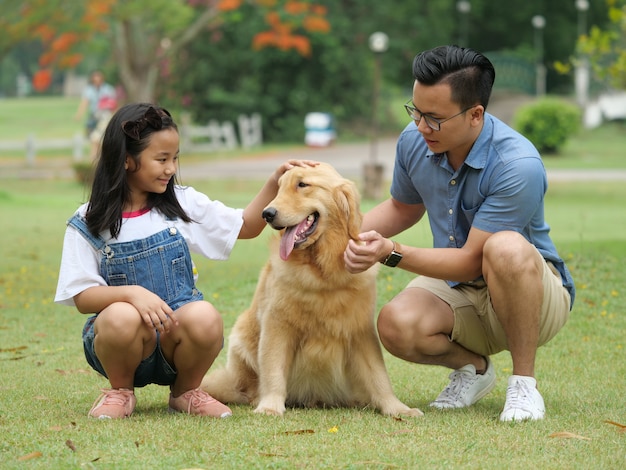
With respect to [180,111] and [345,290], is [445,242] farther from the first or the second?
[180,111]

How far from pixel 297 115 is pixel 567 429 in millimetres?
30236

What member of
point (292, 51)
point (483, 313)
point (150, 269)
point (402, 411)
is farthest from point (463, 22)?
point (150, 269)

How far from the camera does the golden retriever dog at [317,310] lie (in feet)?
14.0

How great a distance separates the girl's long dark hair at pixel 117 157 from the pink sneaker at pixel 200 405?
0.83m

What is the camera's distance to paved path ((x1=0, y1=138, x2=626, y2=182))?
70.4 feet

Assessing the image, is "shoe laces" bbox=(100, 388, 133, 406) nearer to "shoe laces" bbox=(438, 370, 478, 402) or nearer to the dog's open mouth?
the dog's open mouth

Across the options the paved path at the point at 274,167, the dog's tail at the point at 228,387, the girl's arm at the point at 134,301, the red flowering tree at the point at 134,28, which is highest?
the red flowering tree at the point at 134,28

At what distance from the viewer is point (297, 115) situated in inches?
1326

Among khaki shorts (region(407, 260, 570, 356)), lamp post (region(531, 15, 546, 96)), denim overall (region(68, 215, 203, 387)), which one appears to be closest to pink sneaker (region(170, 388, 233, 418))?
denim overall (region(68, 215, 203, 387))

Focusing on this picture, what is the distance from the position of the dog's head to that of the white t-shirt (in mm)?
336

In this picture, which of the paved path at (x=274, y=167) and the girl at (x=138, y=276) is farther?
the paved path at (x=274, y=167)

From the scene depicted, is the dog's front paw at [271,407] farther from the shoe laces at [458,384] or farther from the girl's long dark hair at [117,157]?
the girl's long dark hair at [117,157]

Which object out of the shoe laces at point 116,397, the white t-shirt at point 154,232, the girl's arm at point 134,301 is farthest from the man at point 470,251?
the shoe laces at point 116,397

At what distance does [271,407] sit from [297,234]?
0.83 meters
